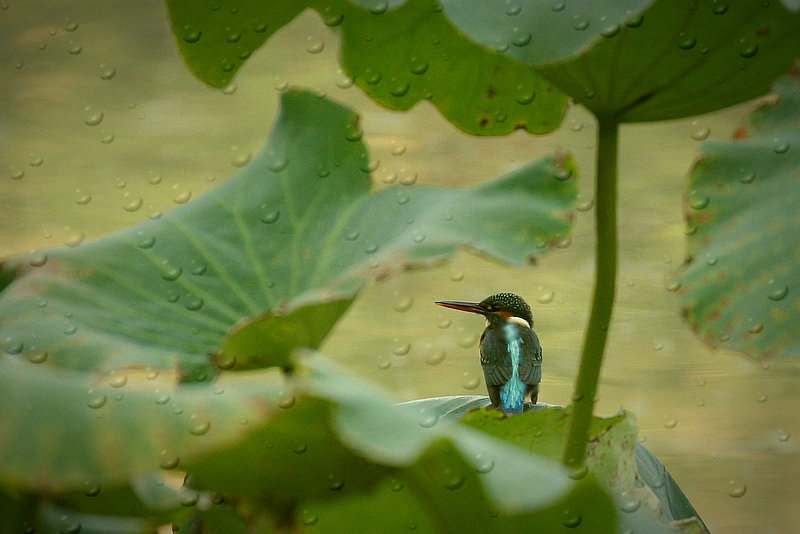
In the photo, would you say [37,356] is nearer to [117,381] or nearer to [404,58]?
[117,381]

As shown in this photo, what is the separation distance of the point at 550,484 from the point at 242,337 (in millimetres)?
150

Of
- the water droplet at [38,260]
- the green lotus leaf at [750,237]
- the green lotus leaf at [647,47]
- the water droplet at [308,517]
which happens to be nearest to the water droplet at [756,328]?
the green lotus leaf at [750,237]

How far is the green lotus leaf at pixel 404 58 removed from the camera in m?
0.48

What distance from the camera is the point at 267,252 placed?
44 cm

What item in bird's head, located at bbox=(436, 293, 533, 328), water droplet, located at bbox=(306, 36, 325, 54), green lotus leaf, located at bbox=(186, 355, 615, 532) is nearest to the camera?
green lotus leaf, located at bbox=(186, 355, 615, 532)

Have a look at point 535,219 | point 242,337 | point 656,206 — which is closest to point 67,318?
point 242,337

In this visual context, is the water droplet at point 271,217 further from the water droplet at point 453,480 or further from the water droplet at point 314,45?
the water droplet at point 453,480

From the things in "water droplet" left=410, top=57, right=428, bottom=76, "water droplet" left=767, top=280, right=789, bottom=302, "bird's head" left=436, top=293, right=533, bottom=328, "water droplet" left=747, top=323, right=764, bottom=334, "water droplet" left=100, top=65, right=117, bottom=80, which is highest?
"water droplet" left=767, top=280, right=789, bottom=302

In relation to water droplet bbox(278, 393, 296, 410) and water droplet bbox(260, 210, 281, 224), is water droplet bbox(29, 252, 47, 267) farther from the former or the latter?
water droplet bbox(278, 393, 296, 410)

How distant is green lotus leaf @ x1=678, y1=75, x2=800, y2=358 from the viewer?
40cm

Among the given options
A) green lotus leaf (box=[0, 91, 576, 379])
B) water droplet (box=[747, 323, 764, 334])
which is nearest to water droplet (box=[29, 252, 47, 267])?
green lotus leaf (box=[0, 91, 576, 379])

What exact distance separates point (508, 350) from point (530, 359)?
0.01m

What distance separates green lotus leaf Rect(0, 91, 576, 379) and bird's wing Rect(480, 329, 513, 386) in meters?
0.13

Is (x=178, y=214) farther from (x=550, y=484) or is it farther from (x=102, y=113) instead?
(x=550, y=484)
